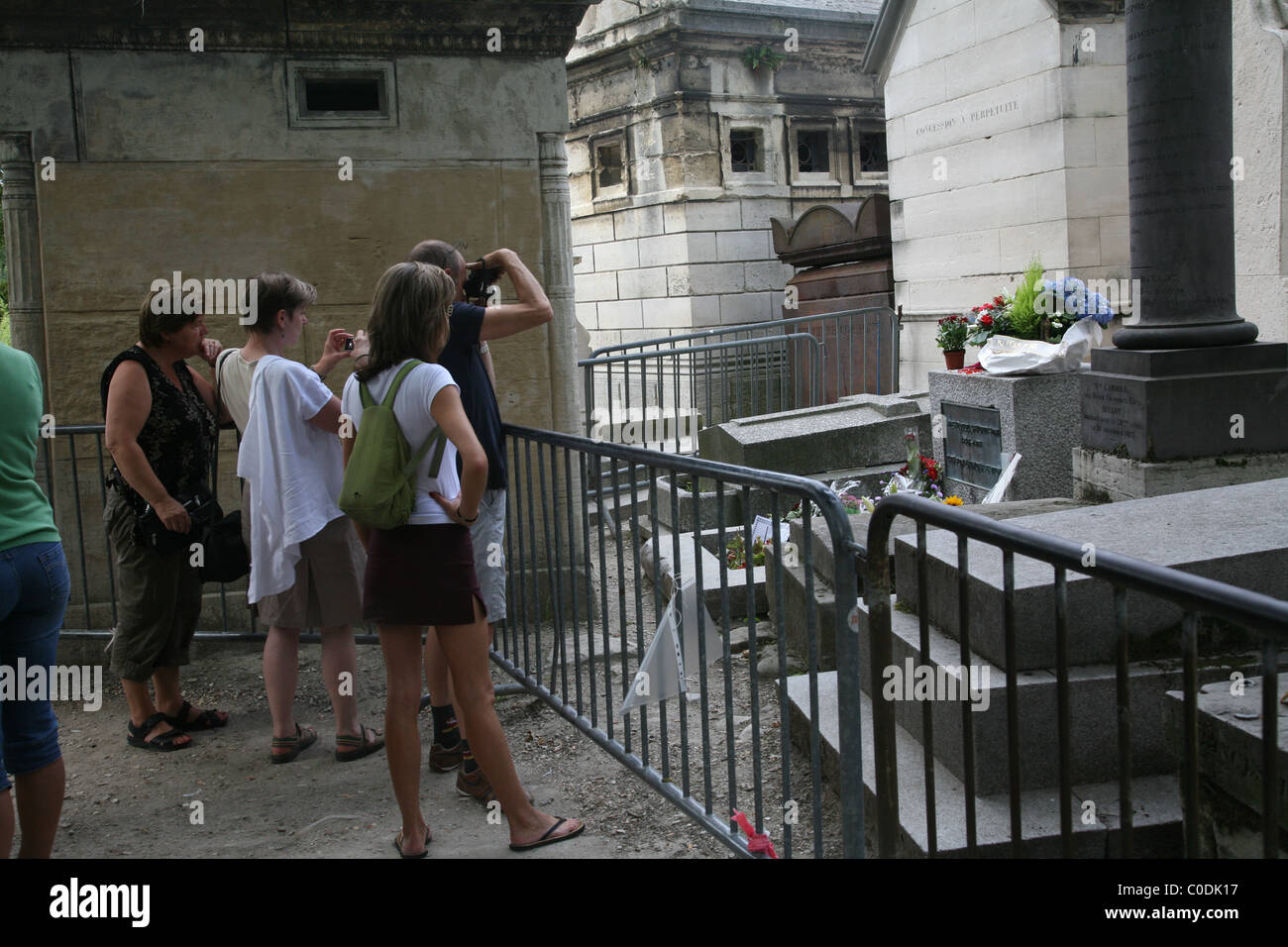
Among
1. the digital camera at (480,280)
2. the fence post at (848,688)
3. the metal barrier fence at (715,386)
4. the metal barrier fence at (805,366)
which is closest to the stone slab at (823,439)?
the metal barrier fence at (715,386)

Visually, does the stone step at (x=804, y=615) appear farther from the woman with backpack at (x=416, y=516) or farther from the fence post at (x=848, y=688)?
the fence post at (x=848, y=688)

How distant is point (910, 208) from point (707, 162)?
5.35m

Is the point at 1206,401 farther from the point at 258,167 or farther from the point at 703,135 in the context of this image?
the point at 703,135

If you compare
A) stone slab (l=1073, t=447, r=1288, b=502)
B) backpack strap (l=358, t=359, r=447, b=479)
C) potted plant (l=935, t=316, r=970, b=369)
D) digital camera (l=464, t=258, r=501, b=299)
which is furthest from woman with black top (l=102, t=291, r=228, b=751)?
potted plant (l=935, t=316, r=970, b=369)

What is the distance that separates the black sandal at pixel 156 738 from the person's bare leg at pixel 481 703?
1902 millimetres

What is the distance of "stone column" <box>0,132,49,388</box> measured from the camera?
5.95m

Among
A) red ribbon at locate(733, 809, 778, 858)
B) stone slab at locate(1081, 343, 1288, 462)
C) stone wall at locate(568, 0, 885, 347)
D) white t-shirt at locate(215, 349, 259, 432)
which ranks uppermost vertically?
stone wall at locate(568, 0, 885, 347)

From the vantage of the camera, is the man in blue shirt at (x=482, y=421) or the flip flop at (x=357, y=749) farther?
the flip flop at (x=357, y=749)

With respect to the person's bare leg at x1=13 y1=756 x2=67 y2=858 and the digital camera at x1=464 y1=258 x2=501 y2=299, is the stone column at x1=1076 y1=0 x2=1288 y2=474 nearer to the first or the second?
the digital camera at x1=464 y1=258 x2=501 y2=299

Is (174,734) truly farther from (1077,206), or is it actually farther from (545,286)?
(1077,206)

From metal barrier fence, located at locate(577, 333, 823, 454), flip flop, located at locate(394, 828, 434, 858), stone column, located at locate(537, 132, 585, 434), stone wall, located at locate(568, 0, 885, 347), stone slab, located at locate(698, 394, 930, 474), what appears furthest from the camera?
stone wall, located at locate(568, 0, 885, 347)

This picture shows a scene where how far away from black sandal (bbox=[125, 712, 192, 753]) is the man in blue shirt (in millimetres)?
1279

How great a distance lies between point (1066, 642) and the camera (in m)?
2.41

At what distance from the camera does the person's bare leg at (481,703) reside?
147 inches
